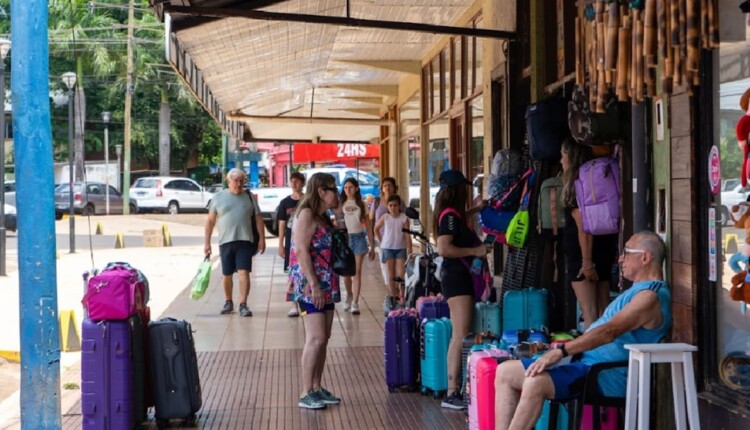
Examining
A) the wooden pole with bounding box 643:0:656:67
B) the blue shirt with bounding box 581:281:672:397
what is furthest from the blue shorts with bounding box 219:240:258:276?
the wooden pole with bounding box 643:0:656:67

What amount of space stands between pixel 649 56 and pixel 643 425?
65.3 inches

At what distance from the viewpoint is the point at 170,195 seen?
47375 mm

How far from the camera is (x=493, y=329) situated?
730cm

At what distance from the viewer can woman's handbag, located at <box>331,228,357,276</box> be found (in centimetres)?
714

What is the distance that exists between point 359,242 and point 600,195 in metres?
6.23

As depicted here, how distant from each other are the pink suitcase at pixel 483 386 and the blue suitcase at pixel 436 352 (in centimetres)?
129

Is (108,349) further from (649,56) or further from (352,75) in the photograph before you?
(352,75)

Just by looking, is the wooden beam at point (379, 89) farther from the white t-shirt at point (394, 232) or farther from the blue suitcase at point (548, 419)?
the blue suitcase at point (548, 419)

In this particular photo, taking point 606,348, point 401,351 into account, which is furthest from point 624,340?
point 401,351

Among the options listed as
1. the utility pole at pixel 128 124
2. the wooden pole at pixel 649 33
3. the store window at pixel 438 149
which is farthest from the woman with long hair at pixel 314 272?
the utility pole at pixel 128 124

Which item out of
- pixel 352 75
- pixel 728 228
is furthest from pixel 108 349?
pixel 352 75

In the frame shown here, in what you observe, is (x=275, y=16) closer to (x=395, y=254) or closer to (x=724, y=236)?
(x=724, y=236)

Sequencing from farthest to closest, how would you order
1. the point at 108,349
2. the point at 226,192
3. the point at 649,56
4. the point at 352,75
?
the point at 352,75
the point at 226,192
the point at 108,349
the point at 649,56

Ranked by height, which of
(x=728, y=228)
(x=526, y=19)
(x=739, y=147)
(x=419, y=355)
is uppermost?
(x=526, y=19)
